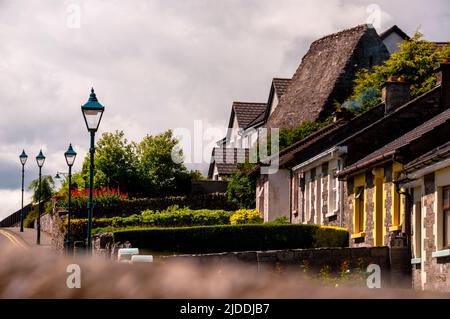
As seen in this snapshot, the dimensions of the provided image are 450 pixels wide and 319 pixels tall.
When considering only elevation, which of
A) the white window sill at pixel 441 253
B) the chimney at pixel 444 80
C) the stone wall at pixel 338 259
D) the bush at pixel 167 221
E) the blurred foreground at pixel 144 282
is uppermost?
the chimney at pixel 444 80

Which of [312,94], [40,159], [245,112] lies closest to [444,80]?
[312,94]

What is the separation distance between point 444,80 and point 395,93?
162 inches

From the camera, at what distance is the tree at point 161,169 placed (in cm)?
7444

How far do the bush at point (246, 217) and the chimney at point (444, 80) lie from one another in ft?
56.0

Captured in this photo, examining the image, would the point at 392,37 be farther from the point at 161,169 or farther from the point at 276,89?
the point at 161,169

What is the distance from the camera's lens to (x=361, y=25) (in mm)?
55125

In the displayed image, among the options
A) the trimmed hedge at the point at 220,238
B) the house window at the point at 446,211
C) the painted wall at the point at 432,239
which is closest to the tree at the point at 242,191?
the trimmed hedge at the point at 220,238

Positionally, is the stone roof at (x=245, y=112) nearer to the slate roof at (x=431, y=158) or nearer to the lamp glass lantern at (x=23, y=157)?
the lamp glass lantern at (x=23, y=157)

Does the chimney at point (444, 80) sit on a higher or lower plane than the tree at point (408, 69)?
lower

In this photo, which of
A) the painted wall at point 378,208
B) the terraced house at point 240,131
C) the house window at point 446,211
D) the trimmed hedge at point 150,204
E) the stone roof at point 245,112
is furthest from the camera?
the stone roof at point 245,112

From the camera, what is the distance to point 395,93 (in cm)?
3441

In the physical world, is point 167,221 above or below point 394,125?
below

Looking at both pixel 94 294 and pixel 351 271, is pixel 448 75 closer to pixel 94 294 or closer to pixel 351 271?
pixel 351 271
